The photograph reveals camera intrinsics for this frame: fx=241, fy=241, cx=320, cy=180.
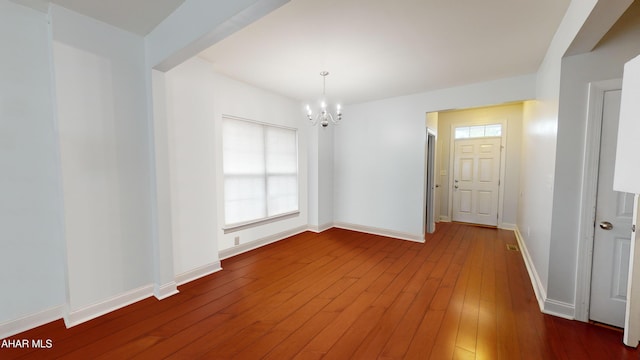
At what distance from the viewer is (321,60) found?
295 cm

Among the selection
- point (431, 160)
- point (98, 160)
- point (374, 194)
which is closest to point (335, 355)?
point (98, 160)

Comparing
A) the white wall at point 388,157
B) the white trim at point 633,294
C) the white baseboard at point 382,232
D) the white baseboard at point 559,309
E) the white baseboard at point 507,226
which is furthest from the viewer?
the white baseboard at point 507,226

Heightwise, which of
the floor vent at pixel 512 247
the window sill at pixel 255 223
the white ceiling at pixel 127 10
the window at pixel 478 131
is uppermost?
the white ceiling at pixel 127 10

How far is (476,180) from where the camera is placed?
18.5 feet

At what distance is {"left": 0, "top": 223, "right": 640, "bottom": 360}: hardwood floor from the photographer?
1833 mm

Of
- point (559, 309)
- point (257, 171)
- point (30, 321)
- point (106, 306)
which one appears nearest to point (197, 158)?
point (257, 171)

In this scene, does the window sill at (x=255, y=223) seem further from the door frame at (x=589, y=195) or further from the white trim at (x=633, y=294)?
the white trim at (x=633, y=294)

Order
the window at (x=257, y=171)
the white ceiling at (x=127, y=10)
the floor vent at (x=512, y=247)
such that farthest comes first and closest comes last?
1. the floor vent at (x=512, y=247)
2. the window at (x=257, y=171)
3. the white ceiling at (x=127, y=10)

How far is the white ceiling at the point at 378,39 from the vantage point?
1.99 metres

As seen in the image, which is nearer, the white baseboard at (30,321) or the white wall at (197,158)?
the white baseboard at (30,321)

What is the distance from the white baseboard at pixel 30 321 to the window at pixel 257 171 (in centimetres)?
A: 181

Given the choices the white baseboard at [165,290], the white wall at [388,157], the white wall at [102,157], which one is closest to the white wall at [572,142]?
the white wall at [388,157]

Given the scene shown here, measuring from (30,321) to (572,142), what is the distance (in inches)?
195

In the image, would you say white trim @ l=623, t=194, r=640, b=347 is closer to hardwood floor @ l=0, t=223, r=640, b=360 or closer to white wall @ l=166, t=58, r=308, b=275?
hardwood floor @ l=0, t=223, r=640, b=360
